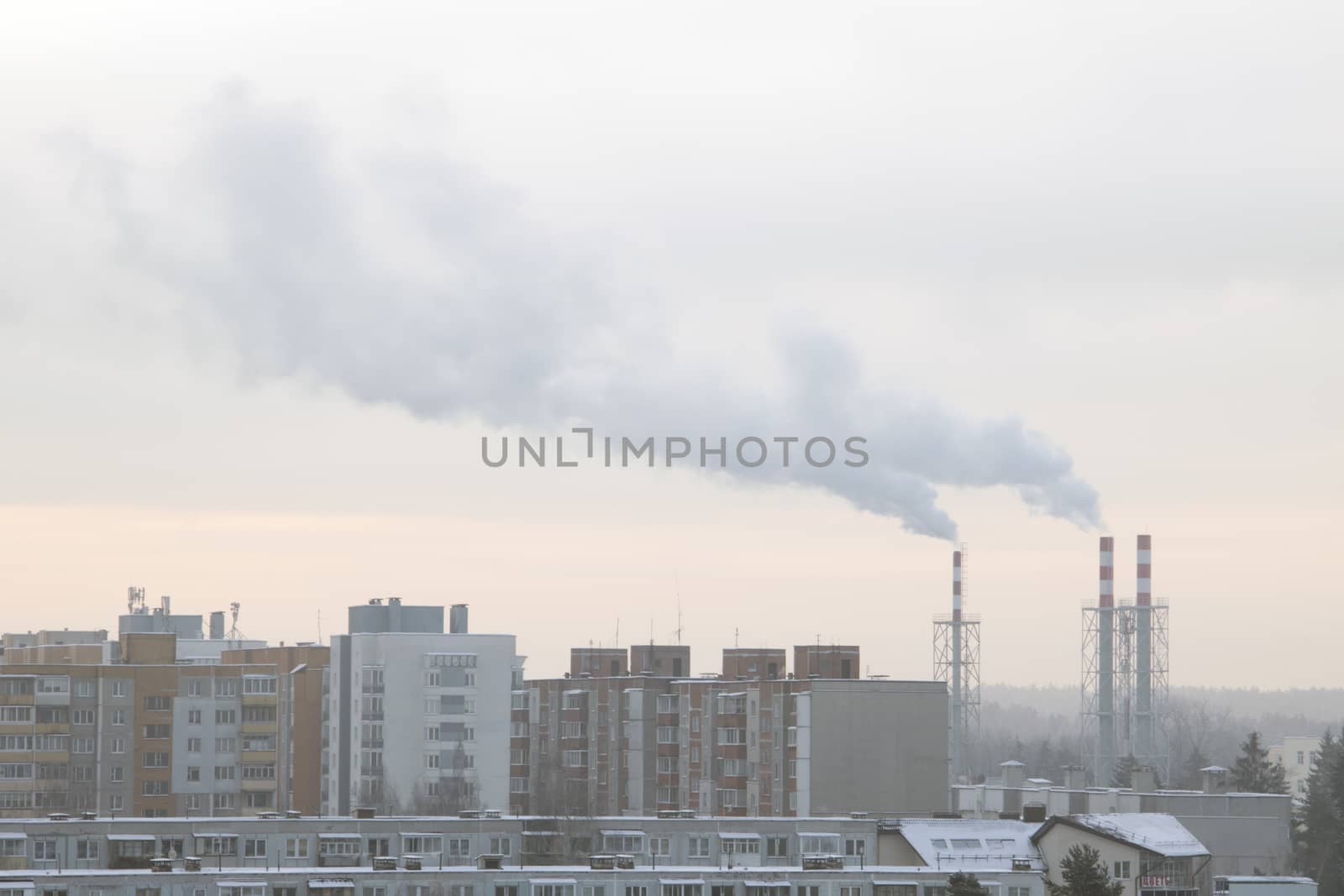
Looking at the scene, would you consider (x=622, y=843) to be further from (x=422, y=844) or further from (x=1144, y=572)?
(x=1144, y=572)

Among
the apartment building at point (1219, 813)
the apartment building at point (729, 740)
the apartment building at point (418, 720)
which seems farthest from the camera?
the apartment building at point (418, 720)

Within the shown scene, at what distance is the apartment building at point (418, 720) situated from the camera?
9512 cm

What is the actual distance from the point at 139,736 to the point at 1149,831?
150ft

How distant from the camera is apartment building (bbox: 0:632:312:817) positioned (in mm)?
88188

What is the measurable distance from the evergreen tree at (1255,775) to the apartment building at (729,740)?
29.2 meters

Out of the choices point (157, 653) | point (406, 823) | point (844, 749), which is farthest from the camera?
point (157, 653)

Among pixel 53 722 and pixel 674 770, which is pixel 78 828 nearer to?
pixel 53 722

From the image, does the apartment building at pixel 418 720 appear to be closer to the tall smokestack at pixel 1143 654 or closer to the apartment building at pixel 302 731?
the apartment building at pixel 302 731

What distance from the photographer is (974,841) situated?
2611 inches

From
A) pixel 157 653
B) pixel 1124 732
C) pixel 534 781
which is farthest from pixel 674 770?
pixel 1124 732

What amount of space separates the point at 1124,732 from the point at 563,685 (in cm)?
5452

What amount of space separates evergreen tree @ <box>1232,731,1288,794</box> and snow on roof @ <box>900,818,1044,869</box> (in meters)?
46.0

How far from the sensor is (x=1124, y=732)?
14450 centimetres

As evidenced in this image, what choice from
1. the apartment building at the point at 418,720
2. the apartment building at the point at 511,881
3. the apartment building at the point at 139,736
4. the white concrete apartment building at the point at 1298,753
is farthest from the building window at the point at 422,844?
the white concrete apartment building at the point at 1298,753
